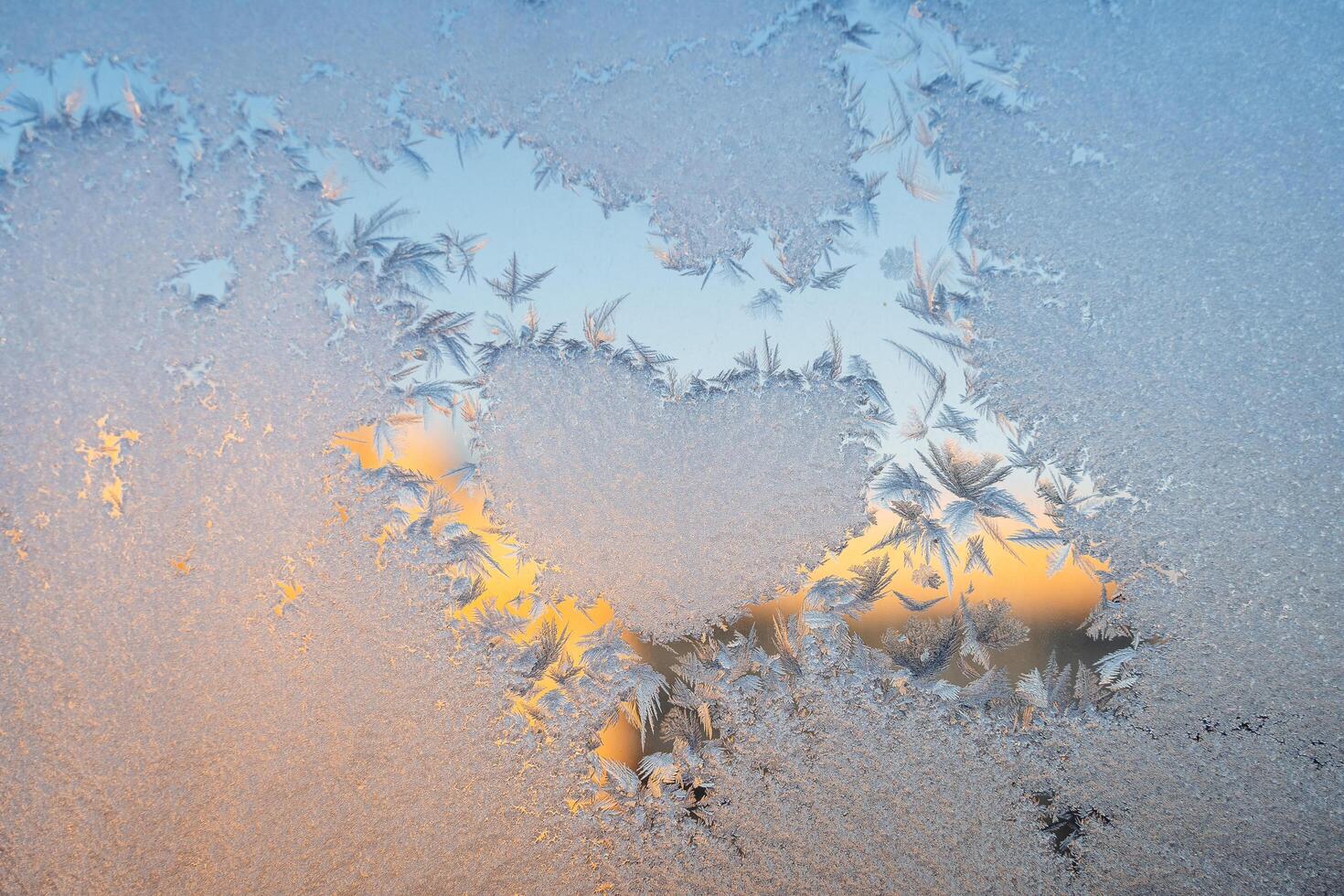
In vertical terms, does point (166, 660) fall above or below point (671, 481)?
below

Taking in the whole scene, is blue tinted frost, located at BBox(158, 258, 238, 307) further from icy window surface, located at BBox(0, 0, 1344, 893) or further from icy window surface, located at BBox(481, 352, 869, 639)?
icy window surface, located at BBox(481, 352, 869, 639)

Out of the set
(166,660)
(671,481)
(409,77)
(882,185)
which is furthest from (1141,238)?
(166,660)

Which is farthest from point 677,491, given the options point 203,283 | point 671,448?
point 203,283

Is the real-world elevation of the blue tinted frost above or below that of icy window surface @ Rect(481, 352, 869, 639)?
above

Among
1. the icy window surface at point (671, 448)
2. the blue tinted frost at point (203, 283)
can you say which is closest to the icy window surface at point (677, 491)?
the icy window surface at point (671, 448)

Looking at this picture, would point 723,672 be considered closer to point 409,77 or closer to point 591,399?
point 591,399

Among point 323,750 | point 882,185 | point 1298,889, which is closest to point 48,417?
point 323,750

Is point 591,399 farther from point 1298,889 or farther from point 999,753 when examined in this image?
point 1298,889

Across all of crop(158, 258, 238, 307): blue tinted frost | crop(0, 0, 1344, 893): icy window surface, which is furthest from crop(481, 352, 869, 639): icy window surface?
crop(158, 258, 238, 307): blue tinted frost

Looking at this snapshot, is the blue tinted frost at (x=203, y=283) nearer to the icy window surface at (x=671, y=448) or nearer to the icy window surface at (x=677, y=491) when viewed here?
the icy window surface at (x=671, y=448)

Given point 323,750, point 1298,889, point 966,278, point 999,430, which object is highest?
point 966,278
